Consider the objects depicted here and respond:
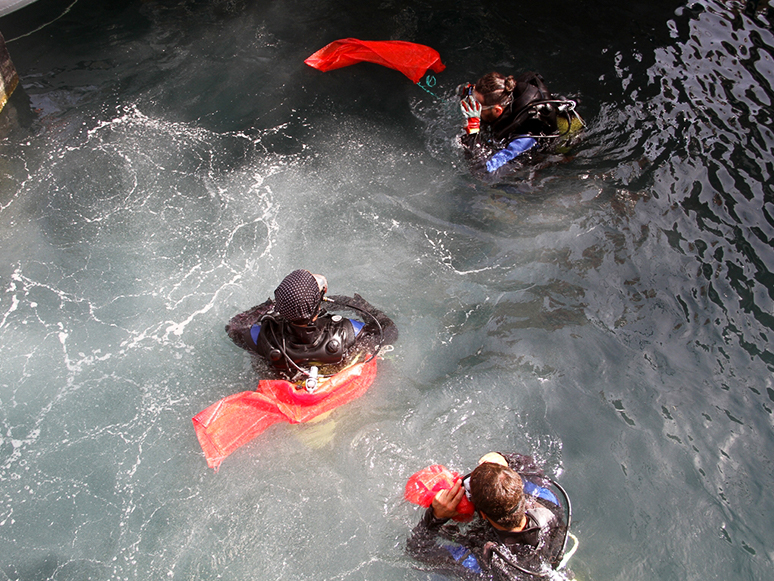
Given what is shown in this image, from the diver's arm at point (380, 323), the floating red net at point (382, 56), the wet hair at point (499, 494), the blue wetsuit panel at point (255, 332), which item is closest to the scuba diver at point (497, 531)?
the wet hair at point (499, 494)

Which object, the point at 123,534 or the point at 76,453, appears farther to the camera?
the point at 76,453

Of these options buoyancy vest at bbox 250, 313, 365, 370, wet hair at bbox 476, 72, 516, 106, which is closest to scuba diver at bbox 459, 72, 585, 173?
wet hair at bbox 476, 72, 516, 106

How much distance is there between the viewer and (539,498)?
8.41 feet

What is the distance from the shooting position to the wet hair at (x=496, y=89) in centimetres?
449

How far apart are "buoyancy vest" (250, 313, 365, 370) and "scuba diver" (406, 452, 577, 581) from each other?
1.00 m

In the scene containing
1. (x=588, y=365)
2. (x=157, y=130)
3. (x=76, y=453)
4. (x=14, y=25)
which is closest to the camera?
(x=76, y=453)

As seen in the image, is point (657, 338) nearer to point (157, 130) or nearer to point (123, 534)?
point (123, 534)

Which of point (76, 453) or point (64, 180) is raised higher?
point (64, 180)

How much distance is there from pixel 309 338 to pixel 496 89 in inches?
112

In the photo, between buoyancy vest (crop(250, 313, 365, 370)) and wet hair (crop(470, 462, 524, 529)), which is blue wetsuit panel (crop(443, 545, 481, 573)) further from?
buoyancy vest (crop(250, 313, 365, 370))

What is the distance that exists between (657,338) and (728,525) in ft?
4.19

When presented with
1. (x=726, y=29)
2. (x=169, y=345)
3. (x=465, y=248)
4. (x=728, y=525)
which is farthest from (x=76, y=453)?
(x=726, y=29)

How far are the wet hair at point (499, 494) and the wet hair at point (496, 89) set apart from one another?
3314 millimetres

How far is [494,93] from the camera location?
4.52 meters
